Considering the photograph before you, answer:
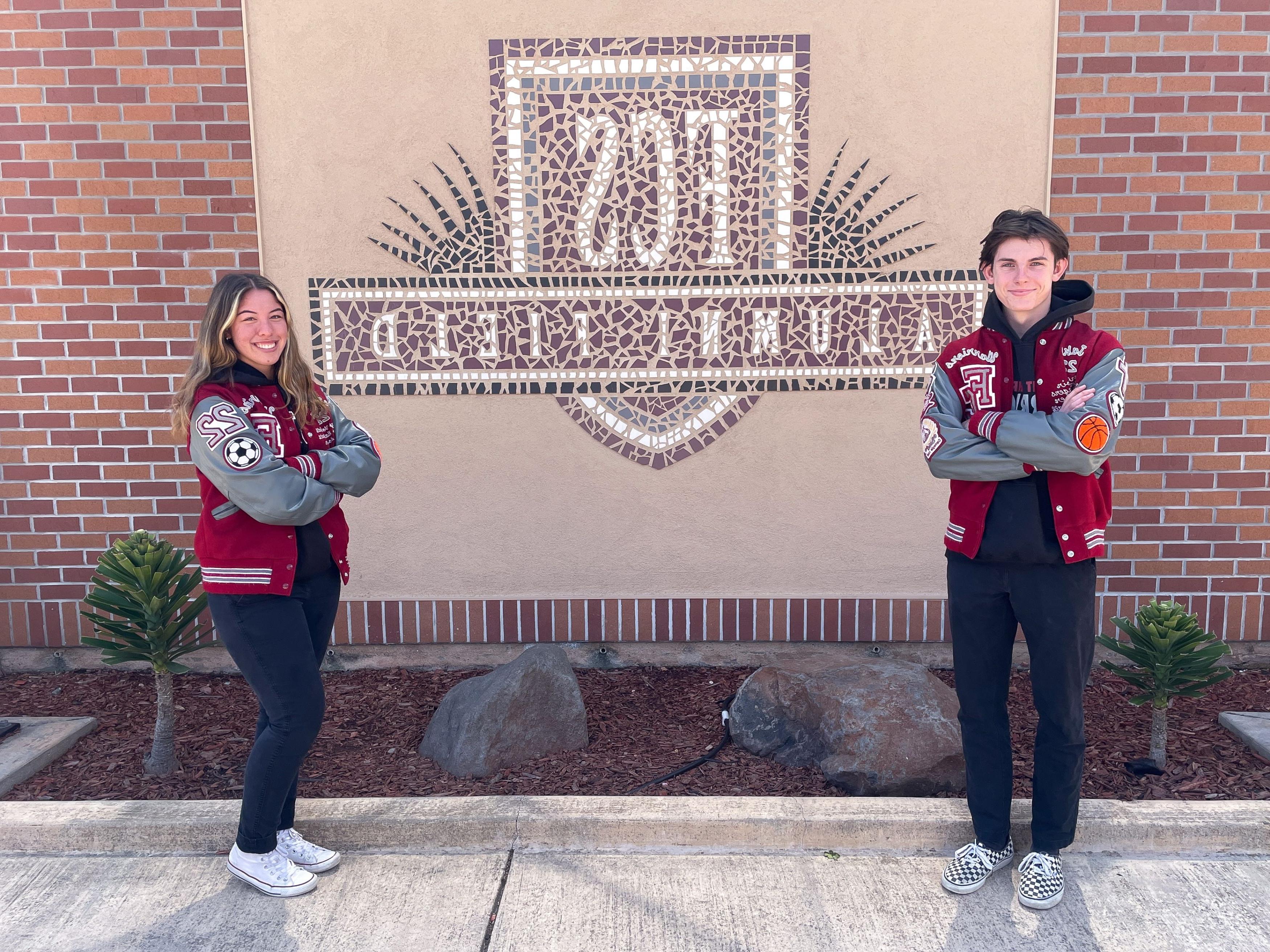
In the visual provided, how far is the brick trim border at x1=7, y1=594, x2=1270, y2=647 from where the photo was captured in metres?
4.80

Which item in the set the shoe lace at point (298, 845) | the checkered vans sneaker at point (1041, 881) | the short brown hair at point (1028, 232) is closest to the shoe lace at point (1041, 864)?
the checkered vans sneaker at point (1041, 881)

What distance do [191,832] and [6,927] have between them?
1.90 ft

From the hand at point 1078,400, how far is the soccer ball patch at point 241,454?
2.36 meters

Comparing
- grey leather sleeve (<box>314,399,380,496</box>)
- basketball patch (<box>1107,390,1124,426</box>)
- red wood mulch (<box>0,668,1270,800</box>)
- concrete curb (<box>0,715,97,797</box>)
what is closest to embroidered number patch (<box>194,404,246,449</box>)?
grey leather sleeve (<box>314,399,380,496</box>)

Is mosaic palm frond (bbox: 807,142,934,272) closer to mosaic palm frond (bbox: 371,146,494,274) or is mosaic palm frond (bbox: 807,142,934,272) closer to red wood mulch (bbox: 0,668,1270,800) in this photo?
mosaic palm frond (bbox: 371,146,494,274)

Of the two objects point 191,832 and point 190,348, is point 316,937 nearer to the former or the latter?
point 191,832

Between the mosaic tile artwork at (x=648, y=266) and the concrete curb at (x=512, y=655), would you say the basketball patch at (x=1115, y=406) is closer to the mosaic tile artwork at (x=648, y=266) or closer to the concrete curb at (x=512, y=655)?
the mosaic tile artwork at (x=648, y=266)

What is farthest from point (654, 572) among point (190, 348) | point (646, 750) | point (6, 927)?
point (6, 927)

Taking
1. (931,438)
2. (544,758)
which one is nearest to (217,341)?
(544,758)

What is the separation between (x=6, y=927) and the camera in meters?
2.89

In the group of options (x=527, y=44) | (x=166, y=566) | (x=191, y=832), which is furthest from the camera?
(x=527, y=44)

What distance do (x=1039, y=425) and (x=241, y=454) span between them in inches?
91.4

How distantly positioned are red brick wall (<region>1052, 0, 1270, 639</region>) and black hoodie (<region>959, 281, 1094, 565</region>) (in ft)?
6.38

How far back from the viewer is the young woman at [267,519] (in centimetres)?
278
